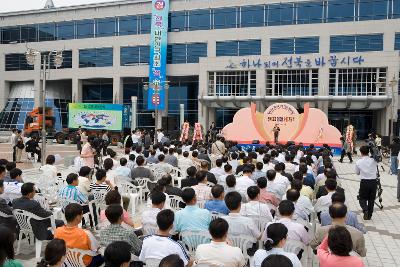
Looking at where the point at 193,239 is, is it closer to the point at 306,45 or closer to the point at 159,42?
the point at 306,45

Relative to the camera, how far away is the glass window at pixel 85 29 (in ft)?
151

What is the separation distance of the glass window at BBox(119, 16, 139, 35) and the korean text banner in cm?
1194

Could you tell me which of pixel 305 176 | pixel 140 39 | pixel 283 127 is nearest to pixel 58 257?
pixel 305 176

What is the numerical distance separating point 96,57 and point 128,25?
5.17 meters

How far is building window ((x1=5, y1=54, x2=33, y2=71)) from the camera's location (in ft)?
158

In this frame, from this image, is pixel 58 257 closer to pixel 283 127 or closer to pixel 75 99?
pixel 283 127

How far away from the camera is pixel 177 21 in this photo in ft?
139

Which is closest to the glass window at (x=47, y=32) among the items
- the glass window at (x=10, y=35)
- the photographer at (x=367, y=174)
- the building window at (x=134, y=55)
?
the glass window at (x=10, y=35)

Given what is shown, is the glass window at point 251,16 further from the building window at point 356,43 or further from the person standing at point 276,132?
the person standing at point 276,132

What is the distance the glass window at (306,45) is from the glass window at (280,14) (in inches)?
94.9

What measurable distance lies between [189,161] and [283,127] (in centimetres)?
1469

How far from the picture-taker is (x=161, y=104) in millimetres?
40438

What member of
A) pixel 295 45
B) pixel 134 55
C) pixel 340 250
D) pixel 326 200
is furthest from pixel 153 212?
pixel 134 55

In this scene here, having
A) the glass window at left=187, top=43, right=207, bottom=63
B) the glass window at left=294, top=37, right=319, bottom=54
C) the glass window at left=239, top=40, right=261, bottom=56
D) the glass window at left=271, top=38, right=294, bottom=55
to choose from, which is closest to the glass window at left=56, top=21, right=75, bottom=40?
the glass window at left=187, top=43, right=207, bottom=63
